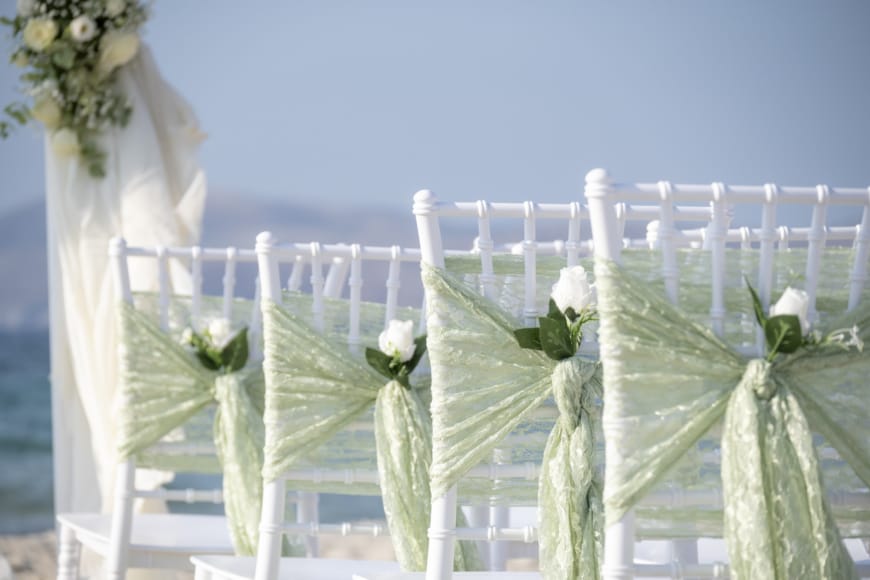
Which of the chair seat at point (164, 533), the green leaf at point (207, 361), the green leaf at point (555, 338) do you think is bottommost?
the chair seat at point (164, 533)

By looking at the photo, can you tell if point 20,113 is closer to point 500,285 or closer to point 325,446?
point 325,446

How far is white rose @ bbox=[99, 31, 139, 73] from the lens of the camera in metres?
4.27

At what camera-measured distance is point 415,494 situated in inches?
81.6

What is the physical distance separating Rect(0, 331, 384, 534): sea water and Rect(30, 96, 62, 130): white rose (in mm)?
5337

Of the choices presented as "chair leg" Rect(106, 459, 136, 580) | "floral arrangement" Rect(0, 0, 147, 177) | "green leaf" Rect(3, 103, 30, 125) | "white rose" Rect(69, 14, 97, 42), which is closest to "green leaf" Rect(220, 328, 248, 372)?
"chair leg" Rect(106, 459, 136, 580)

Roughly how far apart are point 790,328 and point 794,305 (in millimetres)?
29

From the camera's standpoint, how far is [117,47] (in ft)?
14.0

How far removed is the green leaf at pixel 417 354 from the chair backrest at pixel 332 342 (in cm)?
6

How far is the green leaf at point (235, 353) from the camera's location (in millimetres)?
2619

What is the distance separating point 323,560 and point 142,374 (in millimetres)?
655

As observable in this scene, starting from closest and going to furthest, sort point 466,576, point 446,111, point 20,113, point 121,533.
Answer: point 466,576, point 121,533, point 20,113, point 446,111

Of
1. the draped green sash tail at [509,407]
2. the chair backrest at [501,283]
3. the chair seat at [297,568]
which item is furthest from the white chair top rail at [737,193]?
the chair seat at [297,568]

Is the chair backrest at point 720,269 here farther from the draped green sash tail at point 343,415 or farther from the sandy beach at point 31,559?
the sandy beach at point 31,559

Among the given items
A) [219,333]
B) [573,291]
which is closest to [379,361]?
[573,291]
